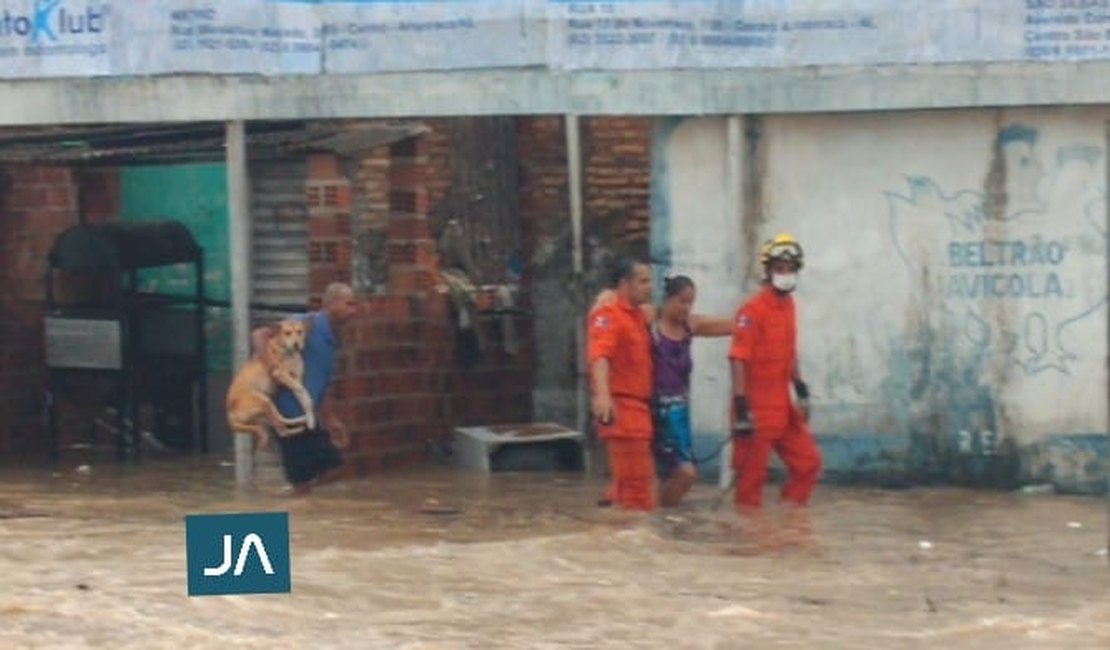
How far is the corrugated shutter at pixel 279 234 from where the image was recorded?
16.8 metres

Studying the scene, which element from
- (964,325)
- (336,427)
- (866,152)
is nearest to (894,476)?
(964,325)

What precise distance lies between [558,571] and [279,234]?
5.27 meters

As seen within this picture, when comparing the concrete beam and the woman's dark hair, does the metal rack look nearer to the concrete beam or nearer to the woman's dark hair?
the concrete beam

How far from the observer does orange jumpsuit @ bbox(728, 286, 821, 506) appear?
13.9 metres

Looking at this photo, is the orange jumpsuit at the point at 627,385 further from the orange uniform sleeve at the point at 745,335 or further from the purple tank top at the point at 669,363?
the orange uniform sleeve at the point at 745,335

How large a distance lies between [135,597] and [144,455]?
22.2ft

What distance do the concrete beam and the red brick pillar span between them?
0.67m

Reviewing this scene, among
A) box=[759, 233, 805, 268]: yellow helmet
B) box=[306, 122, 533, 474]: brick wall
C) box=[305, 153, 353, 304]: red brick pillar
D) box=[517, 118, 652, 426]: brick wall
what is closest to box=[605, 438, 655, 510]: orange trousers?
box=[759, 233, 805, 268]: yellow helmet

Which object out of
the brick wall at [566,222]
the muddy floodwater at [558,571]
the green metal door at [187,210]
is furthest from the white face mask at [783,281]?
the green metal door at [187,210]

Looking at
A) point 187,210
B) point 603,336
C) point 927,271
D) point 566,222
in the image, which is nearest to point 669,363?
point 603,336

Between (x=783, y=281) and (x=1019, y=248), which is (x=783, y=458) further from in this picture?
(x=1019, y=248)

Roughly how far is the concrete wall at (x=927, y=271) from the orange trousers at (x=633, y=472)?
1.40 meters

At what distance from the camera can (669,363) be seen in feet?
46.2

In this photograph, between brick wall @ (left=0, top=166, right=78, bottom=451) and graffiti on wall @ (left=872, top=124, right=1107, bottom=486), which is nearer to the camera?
graffiti on wall @ (left=872, top=124, right=1107, bottom=486)
